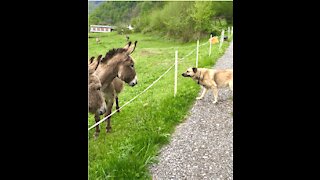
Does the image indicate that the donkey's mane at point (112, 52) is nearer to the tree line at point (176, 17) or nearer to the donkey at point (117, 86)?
the tree line at point (176, 17)

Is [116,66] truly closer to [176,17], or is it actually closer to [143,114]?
[143,114]

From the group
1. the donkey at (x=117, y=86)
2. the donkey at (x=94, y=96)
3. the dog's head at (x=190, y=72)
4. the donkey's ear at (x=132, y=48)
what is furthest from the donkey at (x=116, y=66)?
the dog's head at (x=190, y=72)

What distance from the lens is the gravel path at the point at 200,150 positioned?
2293 millimetres

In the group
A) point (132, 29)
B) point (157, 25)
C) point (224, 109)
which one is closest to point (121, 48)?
point (132, 29)

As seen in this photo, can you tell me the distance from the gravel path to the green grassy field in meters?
0.10

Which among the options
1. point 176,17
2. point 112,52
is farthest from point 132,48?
point 176,17

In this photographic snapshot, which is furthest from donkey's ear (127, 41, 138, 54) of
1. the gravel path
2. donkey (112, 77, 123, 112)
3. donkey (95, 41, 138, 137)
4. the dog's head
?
the dog's head

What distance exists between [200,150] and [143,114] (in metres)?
0.77

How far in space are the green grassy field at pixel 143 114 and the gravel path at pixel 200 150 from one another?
10cm

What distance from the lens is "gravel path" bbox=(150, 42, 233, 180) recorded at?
7.52ft

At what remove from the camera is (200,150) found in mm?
2625

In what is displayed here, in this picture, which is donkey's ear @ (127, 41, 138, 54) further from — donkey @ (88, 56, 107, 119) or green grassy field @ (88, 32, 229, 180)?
donkey @ (88, 56, 107, 119)
